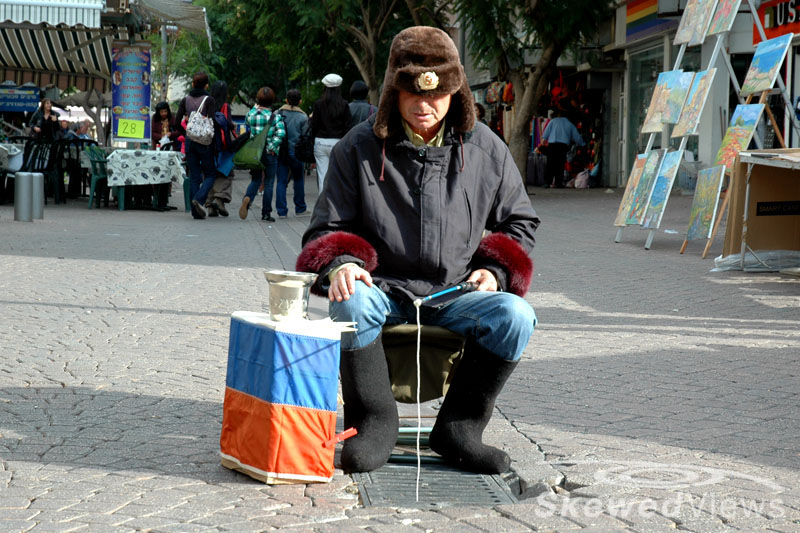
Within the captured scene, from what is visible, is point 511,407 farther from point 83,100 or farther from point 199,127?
point 83,100

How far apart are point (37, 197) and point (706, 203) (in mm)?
9067

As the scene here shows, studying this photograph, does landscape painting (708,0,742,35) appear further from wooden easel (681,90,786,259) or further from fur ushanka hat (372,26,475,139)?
fur ushanka hat (372,26,475,139)

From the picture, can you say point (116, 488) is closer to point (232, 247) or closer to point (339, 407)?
point (339, 407)

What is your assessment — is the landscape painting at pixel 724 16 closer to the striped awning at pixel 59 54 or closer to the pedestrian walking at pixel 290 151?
the pedestrian walking at pixel 290 151

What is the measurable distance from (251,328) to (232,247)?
849cm

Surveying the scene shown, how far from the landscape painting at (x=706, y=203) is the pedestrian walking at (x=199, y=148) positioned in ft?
23.3

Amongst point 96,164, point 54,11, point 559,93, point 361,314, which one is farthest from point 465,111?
point 559,93

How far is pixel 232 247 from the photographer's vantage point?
39.7ft

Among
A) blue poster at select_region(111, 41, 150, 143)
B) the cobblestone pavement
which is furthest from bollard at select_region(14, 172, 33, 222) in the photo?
the cobblestone pavement

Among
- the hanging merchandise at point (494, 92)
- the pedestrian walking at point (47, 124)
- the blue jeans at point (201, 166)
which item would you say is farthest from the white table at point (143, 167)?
the hanging merchandise at point (494, 92)

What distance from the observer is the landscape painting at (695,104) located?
36.9 feet

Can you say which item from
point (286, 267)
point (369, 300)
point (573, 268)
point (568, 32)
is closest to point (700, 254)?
point (573, 268)

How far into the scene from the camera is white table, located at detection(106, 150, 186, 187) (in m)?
17.2

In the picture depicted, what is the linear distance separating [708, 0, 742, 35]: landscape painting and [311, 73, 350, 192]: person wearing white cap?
18.5ft
